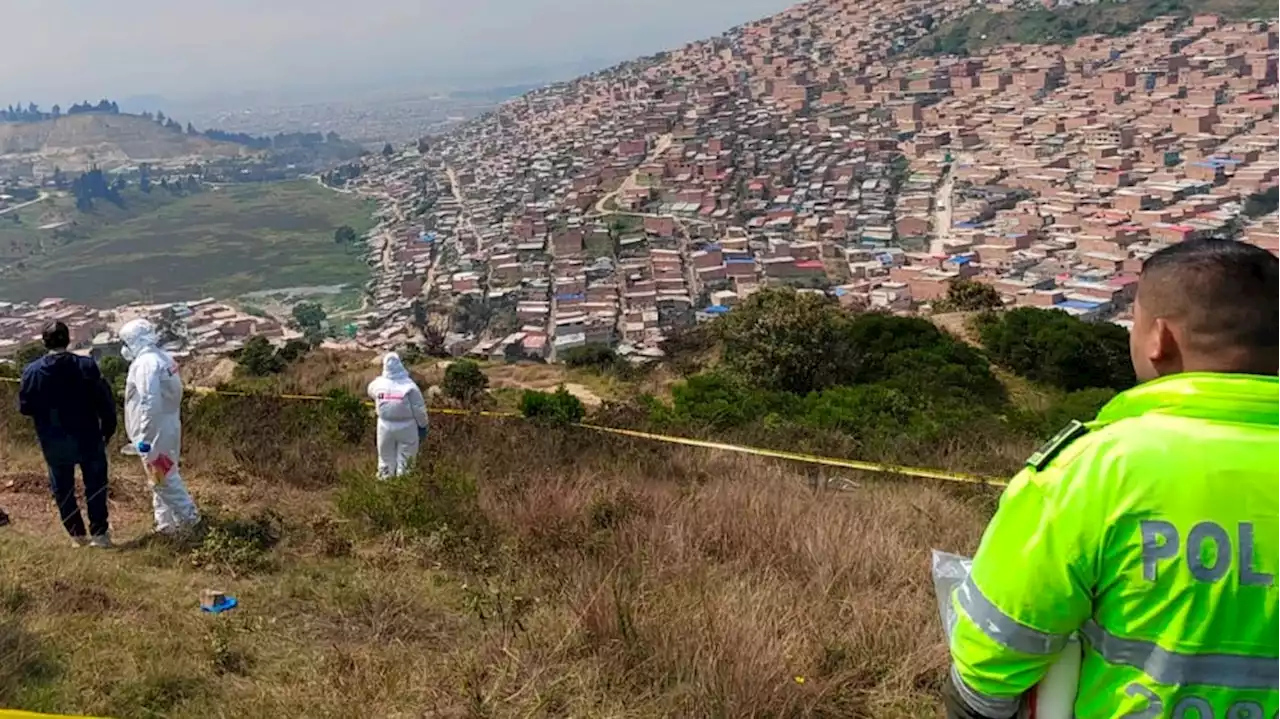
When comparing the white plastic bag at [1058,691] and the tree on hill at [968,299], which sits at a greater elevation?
the white plastic bag at [1058,691]

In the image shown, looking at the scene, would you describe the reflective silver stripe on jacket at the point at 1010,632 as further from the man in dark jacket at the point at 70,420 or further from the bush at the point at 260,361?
the bush at the point at 260,361

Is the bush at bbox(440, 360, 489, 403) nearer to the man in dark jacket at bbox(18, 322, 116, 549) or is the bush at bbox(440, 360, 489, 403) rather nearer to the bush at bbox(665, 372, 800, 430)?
the bush at bbox(665, 372, 800, 430)

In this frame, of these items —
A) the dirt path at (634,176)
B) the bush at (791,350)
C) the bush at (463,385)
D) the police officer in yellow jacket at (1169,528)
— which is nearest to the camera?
the police officer in yellow jacket at (1169,528)

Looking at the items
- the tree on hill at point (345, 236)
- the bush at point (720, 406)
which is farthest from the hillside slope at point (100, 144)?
the bush at point (720, 406)

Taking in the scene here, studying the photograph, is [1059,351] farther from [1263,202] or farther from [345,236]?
[345,236]

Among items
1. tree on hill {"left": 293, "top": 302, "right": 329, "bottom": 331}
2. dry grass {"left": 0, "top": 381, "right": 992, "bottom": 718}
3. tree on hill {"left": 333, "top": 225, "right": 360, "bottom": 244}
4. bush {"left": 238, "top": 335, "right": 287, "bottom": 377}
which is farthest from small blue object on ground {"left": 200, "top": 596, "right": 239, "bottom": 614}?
tree on hill {"left": 333, "top": 225, "right": 360, "bottom": 244}

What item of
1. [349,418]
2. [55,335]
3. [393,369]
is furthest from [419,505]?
[349,418]

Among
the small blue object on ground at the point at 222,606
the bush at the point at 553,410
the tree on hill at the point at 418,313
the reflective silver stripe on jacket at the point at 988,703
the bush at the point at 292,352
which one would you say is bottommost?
the tree on hill at the point at 418,313
